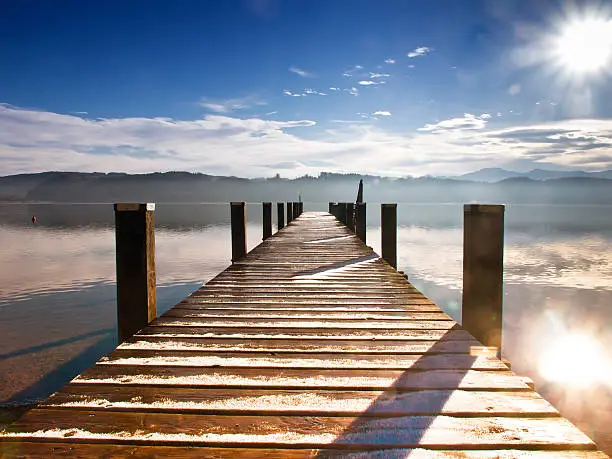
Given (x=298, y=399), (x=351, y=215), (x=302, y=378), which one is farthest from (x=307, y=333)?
(x=351, y=215)

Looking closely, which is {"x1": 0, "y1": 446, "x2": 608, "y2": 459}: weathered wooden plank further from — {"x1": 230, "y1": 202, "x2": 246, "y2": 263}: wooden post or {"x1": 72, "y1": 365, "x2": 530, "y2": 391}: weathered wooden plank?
{"x1": 230, "y1": 202, "x2": 246, "y2": 263}: wooden post

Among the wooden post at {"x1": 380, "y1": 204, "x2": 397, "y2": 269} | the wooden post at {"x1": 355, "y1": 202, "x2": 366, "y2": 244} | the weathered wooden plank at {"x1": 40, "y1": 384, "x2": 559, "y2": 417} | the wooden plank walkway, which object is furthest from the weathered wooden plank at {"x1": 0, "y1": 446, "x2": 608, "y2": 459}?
the wooden post at {"x1": 355, "y1": 202, "x2": 366, "y2": 244}

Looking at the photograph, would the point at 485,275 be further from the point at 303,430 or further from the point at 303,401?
the point at 303,430

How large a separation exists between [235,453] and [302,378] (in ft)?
2.47

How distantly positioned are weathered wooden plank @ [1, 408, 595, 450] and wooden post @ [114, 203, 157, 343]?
150 centimetres

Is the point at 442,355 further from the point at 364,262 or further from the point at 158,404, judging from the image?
the point at 364,262

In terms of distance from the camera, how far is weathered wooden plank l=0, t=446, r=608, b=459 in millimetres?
1771

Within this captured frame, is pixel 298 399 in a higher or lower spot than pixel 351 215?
lower

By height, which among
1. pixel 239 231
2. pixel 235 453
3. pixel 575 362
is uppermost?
pixel 239 231

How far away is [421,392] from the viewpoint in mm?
2322

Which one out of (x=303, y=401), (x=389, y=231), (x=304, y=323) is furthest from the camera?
(x=389, y=231)

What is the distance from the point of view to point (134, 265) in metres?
3.55

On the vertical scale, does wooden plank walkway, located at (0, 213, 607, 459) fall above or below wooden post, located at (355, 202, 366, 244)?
below

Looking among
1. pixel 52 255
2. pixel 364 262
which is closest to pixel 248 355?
pixel 364 262
